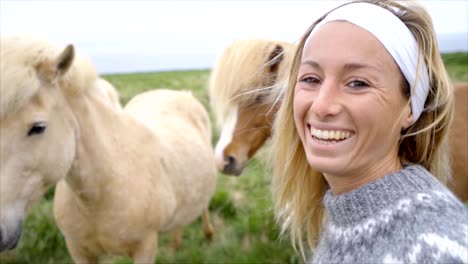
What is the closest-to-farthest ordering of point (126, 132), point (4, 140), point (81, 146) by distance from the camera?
point (4, 140) → point (81, 146) → point (126, 132)

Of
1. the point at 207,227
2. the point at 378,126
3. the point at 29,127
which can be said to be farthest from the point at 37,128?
the point at 207,227

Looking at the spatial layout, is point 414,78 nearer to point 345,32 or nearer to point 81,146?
point 345,32

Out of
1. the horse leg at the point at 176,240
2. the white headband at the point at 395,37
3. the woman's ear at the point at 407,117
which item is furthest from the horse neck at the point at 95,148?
the woman's ear at the point at 407,117

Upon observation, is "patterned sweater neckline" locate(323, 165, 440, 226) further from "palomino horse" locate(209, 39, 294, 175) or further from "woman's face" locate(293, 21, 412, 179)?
"palomino horse" locate(209, 39, 294, 175)

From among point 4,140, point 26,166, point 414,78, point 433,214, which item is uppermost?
point 414,78

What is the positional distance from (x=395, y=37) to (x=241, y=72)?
1.72 m

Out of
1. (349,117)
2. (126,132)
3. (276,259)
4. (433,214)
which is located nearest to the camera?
(433,214)

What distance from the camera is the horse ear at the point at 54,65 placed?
2.00 metres

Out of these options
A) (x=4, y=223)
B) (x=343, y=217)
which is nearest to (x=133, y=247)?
(x=4, y=223)

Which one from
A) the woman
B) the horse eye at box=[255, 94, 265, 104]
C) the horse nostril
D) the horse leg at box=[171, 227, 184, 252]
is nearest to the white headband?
the woman

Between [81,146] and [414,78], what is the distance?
1.89 metres

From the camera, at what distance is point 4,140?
1800 mm

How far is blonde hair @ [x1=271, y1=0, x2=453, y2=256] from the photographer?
1.04m

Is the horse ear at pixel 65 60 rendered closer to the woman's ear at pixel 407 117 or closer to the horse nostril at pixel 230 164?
the horse nostril at pixel 230 164
